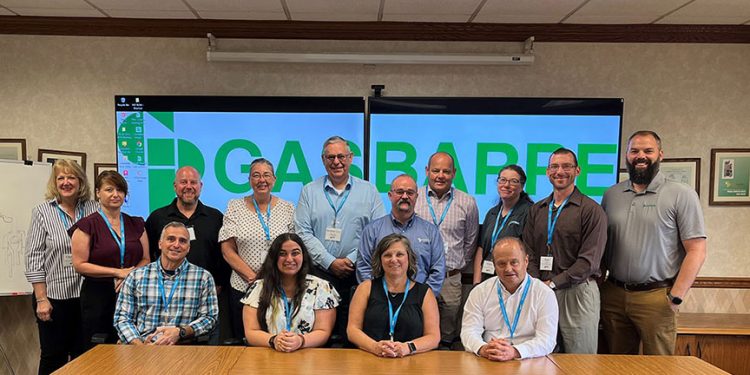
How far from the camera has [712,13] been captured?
3.56 meters

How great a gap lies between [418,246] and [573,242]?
90cm

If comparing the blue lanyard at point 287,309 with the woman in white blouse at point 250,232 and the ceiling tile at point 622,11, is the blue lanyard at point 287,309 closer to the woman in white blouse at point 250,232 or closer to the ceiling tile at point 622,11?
the woman in white blouse at point 250,232

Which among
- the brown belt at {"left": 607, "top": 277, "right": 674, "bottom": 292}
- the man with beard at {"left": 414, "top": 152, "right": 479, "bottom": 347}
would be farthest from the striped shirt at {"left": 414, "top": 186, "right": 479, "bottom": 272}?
the brown belt at {"left": 607, "top": 277, "right": 674, "bottom": 292}

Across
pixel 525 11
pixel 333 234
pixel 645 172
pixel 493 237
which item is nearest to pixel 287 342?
pixel 333 234

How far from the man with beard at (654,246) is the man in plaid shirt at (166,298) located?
2.50 metres

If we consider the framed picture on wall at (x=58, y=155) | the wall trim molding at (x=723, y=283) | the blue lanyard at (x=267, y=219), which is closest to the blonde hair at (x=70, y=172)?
the framed picture on wall at (x=58, y=155)

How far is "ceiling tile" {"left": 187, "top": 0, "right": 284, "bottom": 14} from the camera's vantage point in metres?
3.36

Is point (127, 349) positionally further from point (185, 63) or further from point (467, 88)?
point (467, 88)

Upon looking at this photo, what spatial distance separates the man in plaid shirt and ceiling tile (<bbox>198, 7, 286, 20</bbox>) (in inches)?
Answer: 73.0

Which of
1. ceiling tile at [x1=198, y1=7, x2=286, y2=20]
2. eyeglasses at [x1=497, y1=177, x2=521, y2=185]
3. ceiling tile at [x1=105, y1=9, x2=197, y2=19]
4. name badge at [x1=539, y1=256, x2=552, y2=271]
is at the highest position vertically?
ceiling tile at [x1=105, y1=9, x2=197, y2=19]

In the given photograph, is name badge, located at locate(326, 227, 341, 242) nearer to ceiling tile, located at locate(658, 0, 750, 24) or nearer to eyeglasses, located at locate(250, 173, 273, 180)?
eyeglasses, located at locate(250, 173, 273, 180)

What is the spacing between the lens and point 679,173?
3.89 metres

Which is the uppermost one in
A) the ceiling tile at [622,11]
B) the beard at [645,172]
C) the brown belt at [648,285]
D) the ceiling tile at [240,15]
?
the ceiling tile at [622,11]

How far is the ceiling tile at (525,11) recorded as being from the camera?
3352 millimetres
